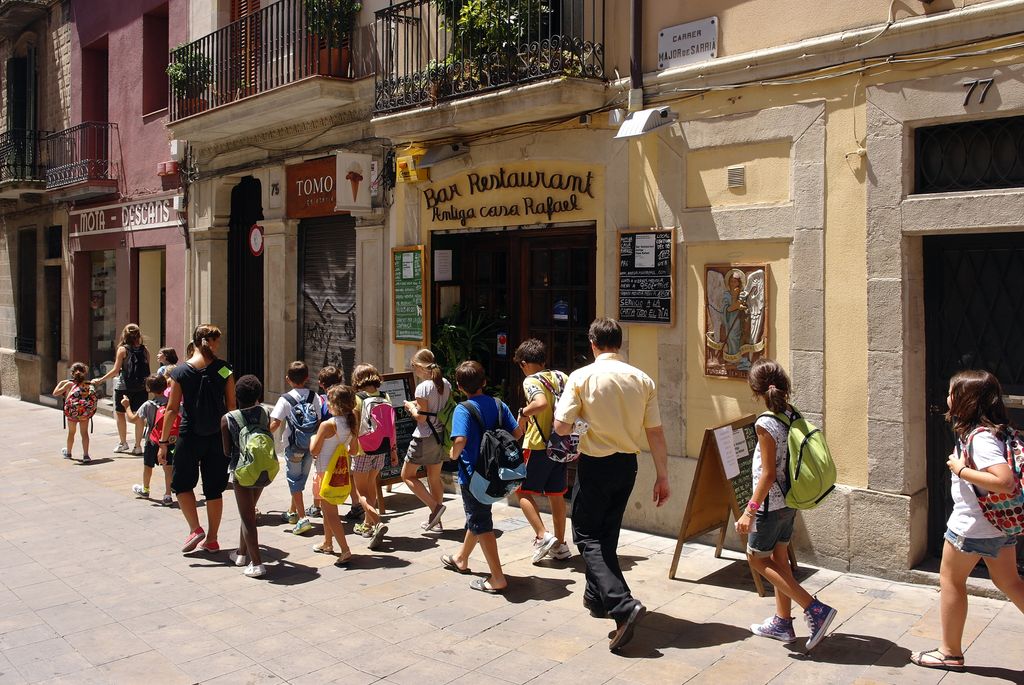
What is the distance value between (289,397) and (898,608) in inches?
199

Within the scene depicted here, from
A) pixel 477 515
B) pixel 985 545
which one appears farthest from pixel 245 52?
pixel 985 545

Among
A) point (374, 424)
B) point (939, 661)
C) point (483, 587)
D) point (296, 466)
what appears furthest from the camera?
point (296, 466)

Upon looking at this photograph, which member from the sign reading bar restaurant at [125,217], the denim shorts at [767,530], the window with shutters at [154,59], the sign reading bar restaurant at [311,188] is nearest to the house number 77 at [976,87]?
the denim shorts at [767,530]

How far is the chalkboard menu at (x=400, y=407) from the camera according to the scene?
9238 mm

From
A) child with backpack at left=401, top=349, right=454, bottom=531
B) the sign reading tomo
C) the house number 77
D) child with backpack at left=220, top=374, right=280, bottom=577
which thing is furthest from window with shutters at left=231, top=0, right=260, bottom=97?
the house number 77

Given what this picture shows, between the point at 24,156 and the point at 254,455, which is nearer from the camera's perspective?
the point at 254,455

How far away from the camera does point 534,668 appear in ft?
17.1

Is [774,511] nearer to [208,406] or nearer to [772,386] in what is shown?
[772,386]

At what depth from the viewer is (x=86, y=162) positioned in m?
17.3

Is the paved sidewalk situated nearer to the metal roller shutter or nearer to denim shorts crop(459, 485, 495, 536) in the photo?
denim shorts crop(459, 485, 495, 536)

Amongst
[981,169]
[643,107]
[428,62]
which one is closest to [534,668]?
[981,169]

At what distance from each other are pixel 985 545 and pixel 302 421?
5.36 meters

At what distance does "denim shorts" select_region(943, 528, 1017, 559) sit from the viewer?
184 inches

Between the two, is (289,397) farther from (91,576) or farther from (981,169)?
(981,169)
